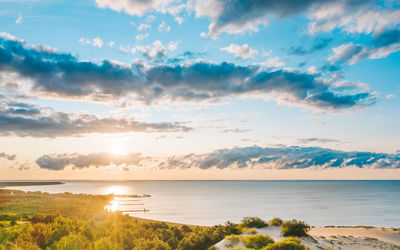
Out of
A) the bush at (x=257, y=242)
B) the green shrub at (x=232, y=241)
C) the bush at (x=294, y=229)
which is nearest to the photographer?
the bush at (x=257, y=242)

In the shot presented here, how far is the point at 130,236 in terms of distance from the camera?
52.3 ft

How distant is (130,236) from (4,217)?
70.8ft

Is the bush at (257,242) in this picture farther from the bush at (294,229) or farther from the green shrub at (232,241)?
the bush at (294,229)

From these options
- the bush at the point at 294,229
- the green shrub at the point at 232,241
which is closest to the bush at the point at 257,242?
the green shrub at the point at 232,241

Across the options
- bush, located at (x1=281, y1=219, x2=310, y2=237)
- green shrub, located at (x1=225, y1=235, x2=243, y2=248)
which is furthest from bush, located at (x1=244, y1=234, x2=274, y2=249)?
bush, located at (x1=281, y1=219, x2=310, y2=237)

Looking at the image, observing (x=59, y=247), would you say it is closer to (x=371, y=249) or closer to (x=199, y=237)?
(x=199, y=237)

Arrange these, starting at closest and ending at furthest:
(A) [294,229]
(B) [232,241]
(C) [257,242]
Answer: (C) [257,242], (B) [232,241], (A) [294,229]

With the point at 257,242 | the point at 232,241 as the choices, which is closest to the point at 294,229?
the point at 257,242

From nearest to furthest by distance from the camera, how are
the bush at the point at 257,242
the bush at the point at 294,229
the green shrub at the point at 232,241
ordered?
the bush at the point at 257,242
the green shrub at the point at 232,241
the bush at the point at 294,229

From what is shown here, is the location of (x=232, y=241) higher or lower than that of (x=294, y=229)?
higher

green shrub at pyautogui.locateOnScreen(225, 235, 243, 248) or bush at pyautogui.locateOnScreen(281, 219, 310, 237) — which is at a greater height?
green shrub at pyautogui.locateOnScreen(225, 235, 243, 248)

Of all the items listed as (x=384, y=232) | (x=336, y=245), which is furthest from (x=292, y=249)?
(x=384, y=232)

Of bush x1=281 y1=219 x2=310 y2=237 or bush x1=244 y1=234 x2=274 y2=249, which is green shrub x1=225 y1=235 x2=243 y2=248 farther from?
bush x1=281 y1=219 x2=310 y2=237

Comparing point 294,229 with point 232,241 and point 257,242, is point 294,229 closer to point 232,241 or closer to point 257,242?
point 257,242
